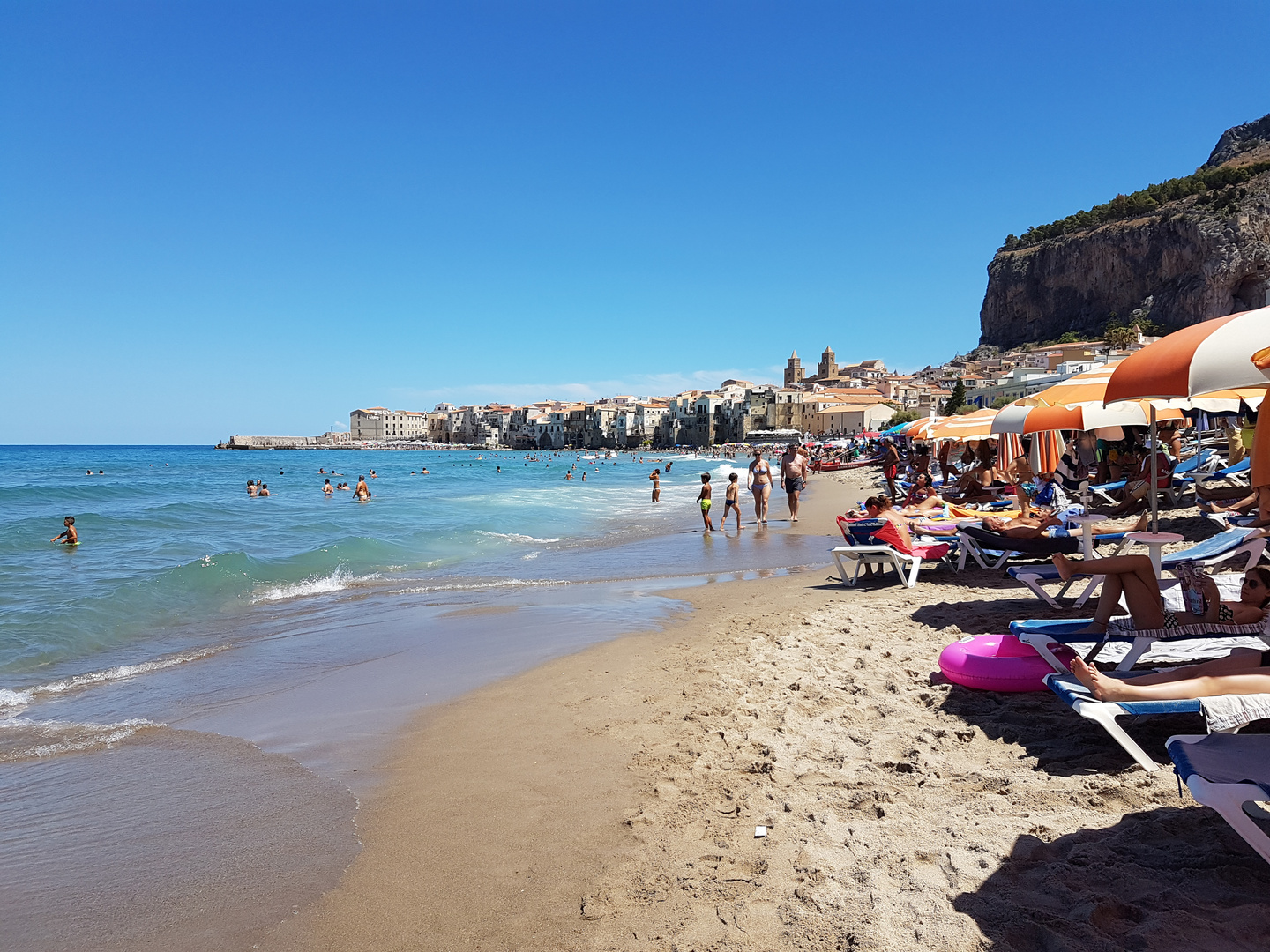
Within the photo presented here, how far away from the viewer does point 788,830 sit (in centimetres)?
309

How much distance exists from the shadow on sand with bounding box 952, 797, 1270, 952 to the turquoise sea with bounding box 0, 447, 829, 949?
2.51 metres

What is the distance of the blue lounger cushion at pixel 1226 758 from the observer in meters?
2.27

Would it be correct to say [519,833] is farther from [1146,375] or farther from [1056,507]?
[1056,507]

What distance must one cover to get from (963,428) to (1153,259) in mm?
96254

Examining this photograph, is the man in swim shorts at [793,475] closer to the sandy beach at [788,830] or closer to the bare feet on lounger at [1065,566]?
the sandy beach at [788,830]

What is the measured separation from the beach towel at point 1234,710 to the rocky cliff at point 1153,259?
295ft

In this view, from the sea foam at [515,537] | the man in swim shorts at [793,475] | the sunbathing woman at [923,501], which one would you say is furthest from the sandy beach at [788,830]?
the man in swim shorts at [793,475]

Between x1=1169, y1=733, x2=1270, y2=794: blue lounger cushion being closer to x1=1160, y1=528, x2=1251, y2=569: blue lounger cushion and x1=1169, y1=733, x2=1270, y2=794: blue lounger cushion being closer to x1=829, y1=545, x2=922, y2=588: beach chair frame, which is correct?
x1=1160, y1=528, x2=1251, y2=569: blue lounger cushion

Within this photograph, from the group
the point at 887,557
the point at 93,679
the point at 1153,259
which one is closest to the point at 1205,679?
the point at 887,557

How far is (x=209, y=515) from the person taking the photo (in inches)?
877

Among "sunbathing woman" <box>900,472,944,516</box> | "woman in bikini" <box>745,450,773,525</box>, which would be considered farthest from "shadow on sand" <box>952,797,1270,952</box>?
"woman in bikini" <box>745,450,773,525</box>

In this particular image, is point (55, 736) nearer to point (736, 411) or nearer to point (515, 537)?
point (515, 537)

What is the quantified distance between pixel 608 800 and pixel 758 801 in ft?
2.29

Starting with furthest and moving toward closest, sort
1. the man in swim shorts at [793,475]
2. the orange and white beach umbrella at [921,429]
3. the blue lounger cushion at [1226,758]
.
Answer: the man in swim shorts at [793,475] → the orange and white beach umbrella at [921,429] → the blue lounger cushion at [1226,758]
